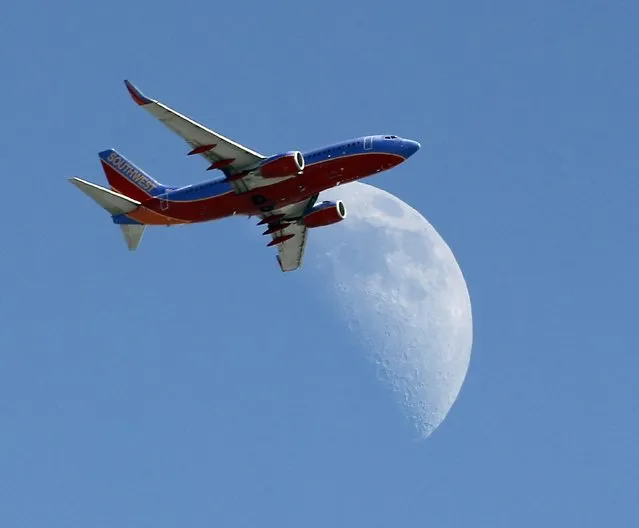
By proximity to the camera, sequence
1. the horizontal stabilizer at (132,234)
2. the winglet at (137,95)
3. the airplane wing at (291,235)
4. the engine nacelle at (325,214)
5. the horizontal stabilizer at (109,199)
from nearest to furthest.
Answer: the winglet at (137,95) < the horizontal stabilizer at (109,199) < the engine nacelle at (325,214) < the horizontal stabilizer at (132,234) < the airplane wing at (291,235)

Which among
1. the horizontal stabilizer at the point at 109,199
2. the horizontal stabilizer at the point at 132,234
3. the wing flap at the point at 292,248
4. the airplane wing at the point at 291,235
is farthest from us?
the wing flap at the point at 292,248

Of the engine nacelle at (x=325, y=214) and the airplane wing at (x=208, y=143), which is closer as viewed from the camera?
the airplane wing at (x=208, y=143)

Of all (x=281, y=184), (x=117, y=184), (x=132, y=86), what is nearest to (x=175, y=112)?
(x=132, y=86)

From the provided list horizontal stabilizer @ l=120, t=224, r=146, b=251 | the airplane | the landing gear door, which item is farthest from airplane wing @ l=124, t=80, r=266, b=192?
horizontal stabilizer @ l=120, t=224, r=146, b=251

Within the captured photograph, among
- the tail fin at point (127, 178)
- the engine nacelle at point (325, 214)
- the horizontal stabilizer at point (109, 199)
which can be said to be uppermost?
the tail fin at point (127, 178)

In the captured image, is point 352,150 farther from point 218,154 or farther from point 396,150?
point 218,154

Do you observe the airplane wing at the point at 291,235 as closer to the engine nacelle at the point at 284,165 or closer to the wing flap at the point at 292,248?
the wing flap at the point at 292,248

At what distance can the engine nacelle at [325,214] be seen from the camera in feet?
306

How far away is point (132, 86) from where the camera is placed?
82875mm

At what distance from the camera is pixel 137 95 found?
82875 millimetres

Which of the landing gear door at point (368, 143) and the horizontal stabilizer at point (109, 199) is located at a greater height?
the landing gear door at point (368, 143)

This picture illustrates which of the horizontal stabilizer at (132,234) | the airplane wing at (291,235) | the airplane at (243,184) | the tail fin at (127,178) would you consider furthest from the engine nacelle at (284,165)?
the horizontal stabilizer at (132,234)

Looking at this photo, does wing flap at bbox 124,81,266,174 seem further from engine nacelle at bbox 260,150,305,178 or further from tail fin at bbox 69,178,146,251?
tail fin at bbox 69,178,146,251

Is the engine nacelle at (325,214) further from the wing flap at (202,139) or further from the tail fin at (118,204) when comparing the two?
the tail fin at (118,204)
